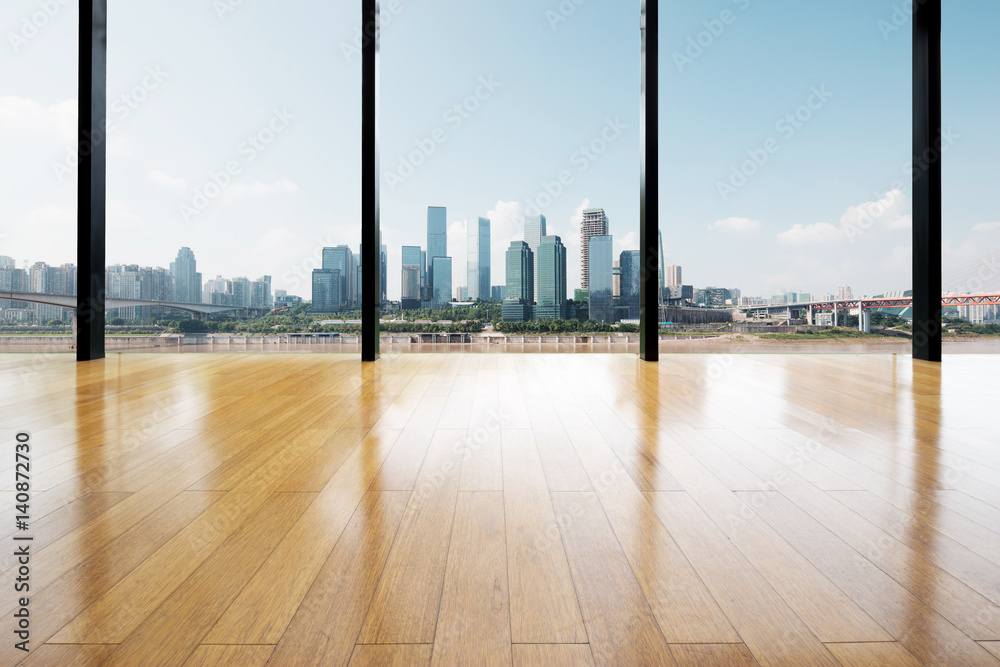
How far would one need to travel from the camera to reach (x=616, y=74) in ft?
14.2

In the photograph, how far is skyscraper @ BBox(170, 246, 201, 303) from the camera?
4.25 metres

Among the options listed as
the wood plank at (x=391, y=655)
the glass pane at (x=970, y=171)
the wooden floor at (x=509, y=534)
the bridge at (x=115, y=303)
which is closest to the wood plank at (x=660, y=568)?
the wooden floor at (x=509, y=534)

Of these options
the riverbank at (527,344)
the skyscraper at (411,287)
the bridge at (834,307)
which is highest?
the skyscraper at (411,287)

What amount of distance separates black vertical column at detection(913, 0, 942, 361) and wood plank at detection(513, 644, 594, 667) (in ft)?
14.2

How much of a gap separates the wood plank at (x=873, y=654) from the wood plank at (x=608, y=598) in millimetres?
217

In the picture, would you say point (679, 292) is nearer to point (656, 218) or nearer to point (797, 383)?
point (656, 218)

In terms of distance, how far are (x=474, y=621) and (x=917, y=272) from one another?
14.9 feet

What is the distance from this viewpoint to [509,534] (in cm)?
99

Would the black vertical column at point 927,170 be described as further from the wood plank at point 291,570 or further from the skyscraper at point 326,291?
the skyscraper at point 326,291

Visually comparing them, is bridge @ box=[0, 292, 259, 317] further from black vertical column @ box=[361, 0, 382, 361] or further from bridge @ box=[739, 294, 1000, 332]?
bridge @ box=[739, 294, 1000, 332]

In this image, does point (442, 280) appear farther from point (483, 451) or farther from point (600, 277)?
point (483, 451)

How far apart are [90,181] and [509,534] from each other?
4.30m

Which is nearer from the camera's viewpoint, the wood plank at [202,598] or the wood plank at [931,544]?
the wood plank at [202,598]

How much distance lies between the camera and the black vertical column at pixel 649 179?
12.6 feet
